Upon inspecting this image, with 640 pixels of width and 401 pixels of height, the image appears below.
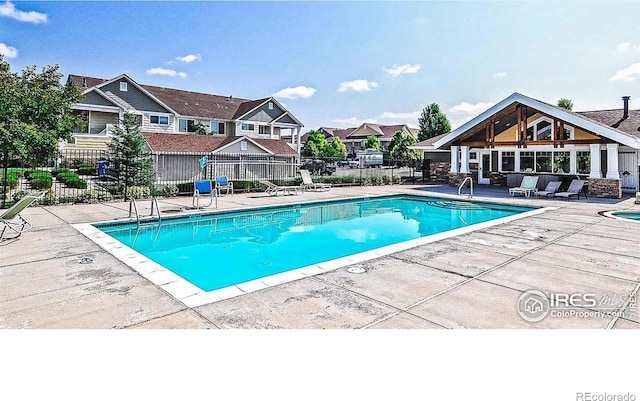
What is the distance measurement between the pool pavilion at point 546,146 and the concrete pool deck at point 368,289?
437 inches

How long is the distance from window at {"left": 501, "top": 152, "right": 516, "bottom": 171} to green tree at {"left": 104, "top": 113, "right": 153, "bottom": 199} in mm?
18633

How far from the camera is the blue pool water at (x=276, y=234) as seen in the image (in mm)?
7654

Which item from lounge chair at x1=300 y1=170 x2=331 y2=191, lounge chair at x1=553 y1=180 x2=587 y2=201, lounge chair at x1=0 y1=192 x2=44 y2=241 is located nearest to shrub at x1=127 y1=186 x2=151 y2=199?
lounge chair at x1=0 y1=192 x2=44 y2=241

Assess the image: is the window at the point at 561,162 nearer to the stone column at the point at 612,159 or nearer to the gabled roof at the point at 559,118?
the gabled roof at the point at 559,118

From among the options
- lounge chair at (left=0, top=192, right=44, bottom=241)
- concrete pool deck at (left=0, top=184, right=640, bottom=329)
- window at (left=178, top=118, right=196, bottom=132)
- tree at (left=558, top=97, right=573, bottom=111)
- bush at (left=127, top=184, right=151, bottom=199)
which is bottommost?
concrete pool deck at (left=0, top=184, right=640, bottom=329)

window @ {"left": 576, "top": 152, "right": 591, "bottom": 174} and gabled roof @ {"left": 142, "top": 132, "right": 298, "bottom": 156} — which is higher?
gabled roof @ {"left": 142, "top": 132, "right": 298, "bottom": 156}

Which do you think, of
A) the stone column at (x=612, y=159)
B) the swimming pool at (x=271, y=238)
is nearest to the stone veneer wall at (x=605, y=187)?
the stone column at (x=612, y=159)

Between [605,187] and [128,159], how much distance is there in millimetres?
19448

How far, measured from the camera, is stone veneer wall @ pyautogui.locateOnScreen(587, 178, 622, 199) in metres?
16.6

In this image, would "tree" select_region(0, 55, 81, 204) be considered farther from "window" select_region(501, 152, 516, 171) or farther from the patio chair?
"window" select_region(501, 152, 516, 171)

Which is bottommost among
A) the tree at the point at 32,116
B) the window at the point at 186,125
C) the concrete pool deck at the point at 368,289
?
the concrete pool deck at the point at 368,289

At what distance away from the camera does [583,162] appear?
19734mm

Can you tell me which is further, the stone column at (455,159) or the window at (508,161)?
the stone column at (455,159)
